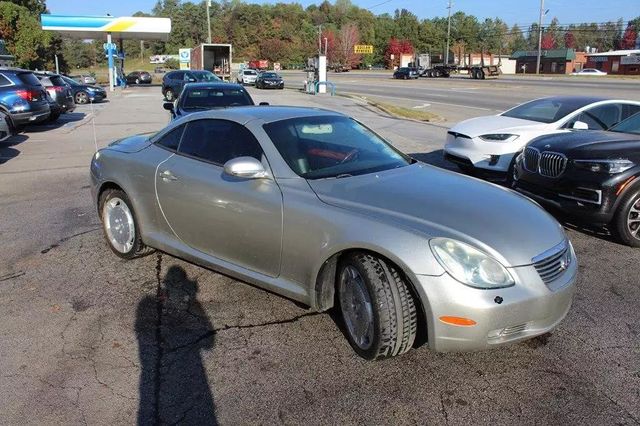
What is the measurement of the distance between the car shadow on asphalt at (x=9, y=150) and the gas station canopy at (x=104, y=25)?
109 feet

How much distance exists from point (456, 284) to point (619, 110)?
7.03 m

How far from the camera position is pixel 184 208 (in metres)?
4.52

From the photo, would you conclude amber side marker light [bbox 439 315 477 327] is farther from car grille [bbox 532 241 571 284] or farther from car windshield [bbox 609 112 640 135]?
car windshield [bbox 609 112 640 135]

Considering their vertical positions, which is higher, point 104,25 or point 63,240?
point 104,25

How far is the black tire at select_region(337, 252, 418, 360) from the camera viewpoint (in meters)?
3.28

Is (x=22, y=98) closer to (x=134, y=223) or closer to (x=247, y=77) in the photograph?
(x=134, y=223)

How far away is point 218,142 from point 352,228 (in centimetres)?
167

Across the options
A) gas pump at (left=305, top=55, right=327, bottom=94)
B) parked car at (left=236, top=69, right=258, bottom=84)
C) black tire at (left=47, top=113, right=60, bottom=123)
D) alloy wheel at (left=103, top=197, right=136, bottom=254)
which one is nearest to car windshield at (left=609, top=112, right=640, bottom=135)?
alloy wheel at (left=103, top=197, right=136, bottom=254)

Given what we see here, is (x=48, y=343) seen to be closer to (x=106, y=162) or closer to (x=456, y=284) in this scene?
(x=106, y=162)

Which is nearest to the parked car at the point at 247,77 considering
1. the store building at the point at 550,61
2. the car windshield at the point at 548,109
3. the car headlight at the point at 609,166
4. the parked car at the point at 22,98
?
the parked car at the point at 22,98

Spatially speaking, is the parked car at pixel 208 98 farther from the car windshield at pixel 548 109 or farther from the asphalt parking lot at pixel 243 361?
the asphalt parking lot at pixel 243 361

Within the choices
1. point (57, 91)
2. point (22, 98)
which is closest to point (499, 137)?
point (22, 98)

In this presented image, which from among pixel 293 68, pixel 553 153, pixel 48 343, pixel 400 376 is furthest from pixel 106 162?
pixel 293 68

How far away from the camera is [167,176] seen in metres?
4.71
